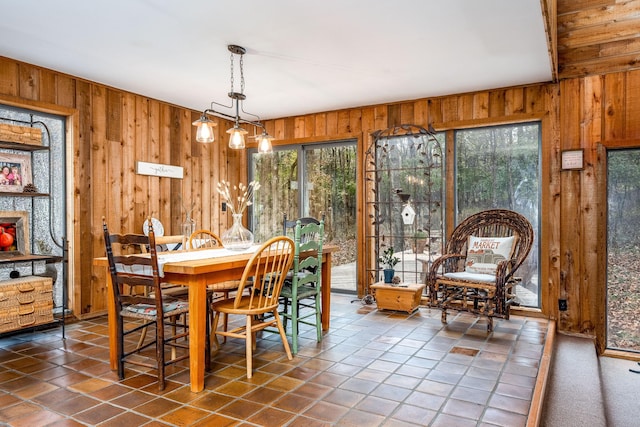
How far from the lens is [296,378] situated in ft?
9.05

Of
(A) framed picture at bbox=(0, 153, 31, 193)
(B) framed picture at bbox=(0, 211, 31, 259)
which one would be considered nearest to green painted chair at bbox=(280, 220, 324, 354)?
(B) framed picture at bbox=(0, 211, 31, 259)

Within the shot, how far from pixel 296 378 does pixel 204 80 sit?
9.97ft

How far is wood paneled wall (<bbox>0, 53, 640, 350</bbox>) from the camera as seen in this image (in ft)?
13.1

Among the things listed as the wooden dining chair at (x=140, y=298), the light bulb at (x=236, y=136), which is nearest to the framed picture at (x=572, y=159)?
the light bulb at (x=236, y=136)

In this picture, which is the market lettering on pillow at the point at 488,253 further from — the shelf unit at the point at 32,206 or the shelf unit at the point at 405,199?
the shelf unit at the point at 32,206

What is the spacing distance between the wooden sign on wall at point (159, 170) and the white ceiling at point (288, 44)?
0.80 m

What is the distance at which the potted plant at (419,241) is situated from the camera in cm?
504

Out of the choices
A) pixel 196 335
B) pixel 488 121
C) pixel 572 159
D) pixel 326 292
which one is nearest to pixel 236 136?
pixel 196 335

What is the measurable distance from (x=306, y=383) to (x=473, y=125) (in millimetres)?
3417

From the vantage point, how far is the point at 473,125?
15.5 feet

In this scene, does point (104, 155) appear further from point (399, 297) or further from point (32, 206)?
point (399, 297)

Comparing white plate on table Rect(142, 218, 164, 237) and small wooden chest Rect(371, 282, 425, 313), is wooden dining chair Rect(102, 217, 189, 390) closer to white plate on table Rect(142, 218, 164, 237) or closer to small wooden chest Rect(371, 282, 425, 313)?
white plate on table Rect(142, 218, 164, 237)

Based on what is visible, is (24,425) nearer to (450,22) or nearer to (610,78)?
(450,22)

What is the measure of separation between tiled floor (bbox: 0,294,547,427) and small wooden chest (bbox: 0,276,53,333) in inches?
8.1
